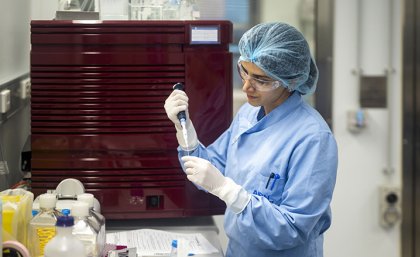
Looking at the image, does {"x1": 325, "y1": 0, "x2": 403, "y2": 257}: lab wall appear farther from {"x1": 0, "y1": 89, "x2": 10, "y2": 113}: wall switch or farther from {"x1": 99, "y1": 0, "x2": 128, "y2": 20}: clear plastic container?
{"x1": 0, "y1": 89, "x2": 10, "y2": 113}: wall switch

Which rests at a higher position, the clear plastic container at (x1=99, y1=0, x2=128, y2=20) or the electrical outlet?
the clear plastic container at (x1=99, y1=0, x2=128, y2=20)

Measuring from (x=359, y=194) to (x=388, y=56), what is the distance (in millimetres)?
751

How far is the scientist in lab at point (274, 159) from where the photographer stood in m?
1.46

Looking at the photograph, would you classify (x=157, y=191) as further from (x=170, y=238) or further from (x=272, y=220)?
(x=272, y=220)

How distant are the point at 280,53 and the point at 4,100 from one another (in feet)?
3.21

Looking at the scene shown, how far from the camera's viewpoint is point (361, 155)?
9.95 feet

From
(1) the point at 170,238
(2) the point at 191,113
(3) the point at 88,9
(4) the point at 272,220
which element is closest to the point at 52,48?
(3) the point at 88,9

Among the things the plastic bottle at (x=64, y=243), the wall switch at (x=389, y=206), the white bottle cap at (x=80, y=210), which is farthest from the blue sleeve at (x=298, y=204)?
the wall switch at (x=389, y=206)

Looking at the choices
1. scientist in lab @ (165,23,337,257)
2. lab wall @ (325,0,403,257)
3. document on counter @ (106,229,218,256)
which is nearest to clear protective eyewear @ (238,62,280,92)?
scientist in lab @ (165,23,337,257)

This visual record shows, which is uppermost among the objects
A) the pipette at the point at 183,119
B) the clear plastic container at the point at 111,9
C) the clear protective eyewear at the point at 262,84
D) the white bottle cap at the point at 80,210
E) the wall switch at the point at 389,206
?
the clear plastic container at the point at 111,9

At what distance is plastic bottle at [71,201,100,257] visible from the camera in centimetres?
125

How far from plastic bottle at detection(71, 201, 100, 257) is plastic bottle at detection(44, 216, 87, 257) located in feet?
0.62

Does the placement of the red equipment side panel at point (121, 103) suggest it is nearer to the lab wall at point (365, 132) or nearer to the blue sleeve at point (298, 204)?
the blue sleeve at point (298, 204)

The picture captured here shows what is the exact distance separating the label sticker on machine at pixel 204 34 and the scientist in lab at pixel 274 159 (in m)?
0.14
